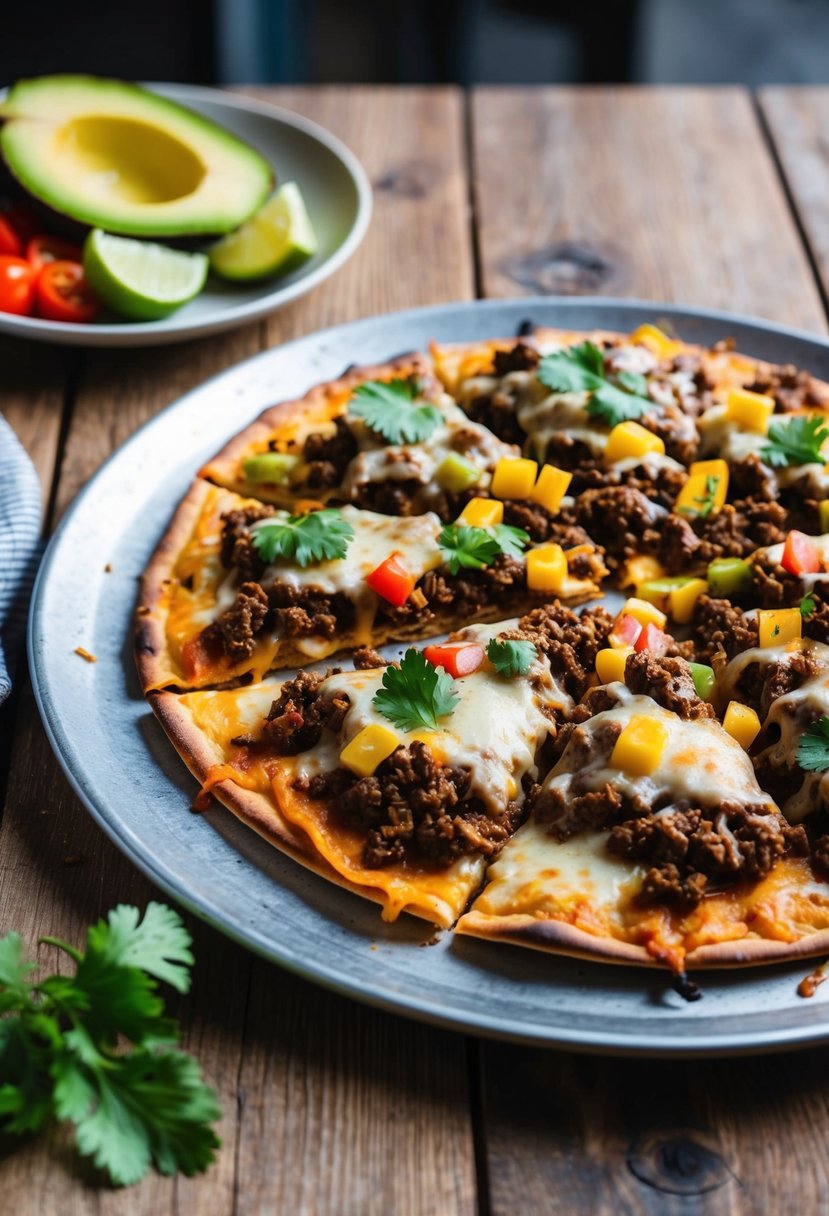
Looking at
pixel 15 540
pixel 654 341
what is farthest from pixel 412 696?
pixel 654 341

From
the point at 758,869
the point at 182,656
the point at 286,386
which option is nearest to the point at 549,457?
the point at 286,386

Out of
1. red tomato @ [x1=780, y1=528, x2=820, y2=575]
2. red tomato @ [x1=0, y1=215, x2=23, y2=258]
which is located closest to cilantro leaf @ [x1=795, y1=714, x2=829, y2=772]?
red tomato @ [x1=780, y1=528, x2=820, y2=575]

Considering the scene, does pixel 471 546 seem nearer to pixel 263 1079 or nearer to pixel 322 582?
pixel 322 582

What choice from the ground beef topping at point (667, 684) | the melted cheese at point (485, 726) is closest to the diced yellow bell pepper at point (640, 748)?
the ground beef topping at point (667, 684)

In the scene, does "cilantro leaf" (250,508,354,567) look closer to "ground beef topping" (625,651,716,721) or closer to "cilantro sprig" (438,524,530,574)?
"cilantro sprig" (438,524,530,574)

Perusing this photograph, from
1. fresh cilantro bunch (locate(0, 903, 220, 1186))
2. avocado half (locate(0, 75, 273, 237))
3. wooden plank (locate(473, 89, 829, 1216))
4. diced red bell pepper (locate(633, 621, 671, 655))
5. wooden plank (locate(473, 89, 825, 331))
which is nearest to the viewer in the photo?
fresh cilantro bunch (locate(0, 903, 220, 1186))

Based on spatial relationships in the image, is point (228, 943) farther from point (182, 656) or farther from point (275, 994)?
point (182, 656)
